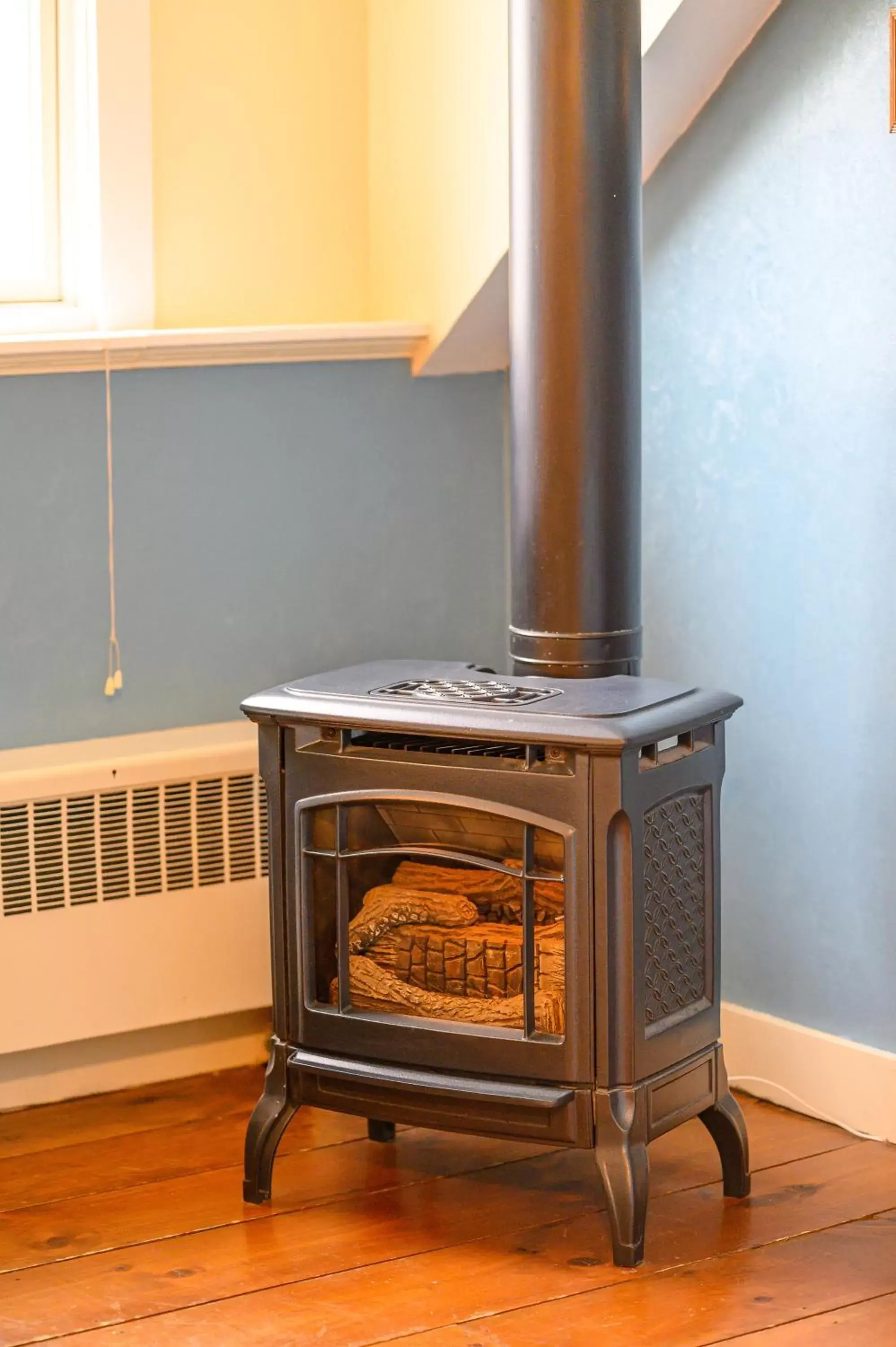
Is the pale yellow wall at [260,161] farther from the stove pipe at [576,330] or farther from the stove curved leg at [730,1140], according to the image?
the stove curved leg at [730,1140]

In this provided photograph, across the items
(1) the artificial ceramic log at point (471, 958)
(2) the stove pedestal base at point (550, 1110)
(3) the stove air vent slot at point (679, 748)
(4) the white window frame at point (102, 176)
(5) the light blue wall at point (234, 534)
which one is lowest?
(2) the stove pedestal base at point (550, 1110)

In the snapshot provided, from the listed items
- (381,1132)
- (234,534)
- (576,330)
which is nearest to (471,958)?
(381,1132)

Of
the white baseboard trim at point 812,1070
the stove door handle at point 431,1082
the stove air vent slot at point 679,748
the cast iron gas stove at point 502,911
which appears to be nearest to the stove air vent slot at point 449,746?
the cast iron gas stove at point 502,911

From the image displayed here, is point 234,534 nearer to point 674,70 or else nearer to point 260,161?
point 260,161

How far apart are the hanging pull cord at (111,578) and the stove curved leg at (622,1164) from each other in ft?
3.75

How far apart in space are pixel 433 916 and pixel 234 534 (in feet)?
2.98

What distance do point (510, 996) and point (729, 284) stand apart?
120cm

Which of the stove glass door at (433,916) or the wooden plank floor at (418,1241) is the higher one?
the stove glass door at (433,916)

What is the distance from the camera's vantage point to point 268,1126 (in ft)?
8.11

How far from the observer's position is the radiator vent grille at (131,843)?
278 cm

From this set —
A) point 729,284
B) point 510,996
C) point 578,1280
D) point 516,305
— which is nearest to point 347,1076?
point 510,996

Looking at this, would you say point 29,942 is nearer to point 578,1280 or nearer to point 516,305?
point 578,1280

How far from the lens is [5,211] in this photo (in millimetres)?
2963

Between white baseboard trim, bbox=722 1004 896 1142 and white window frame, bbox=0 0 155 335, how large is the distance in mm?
1572
